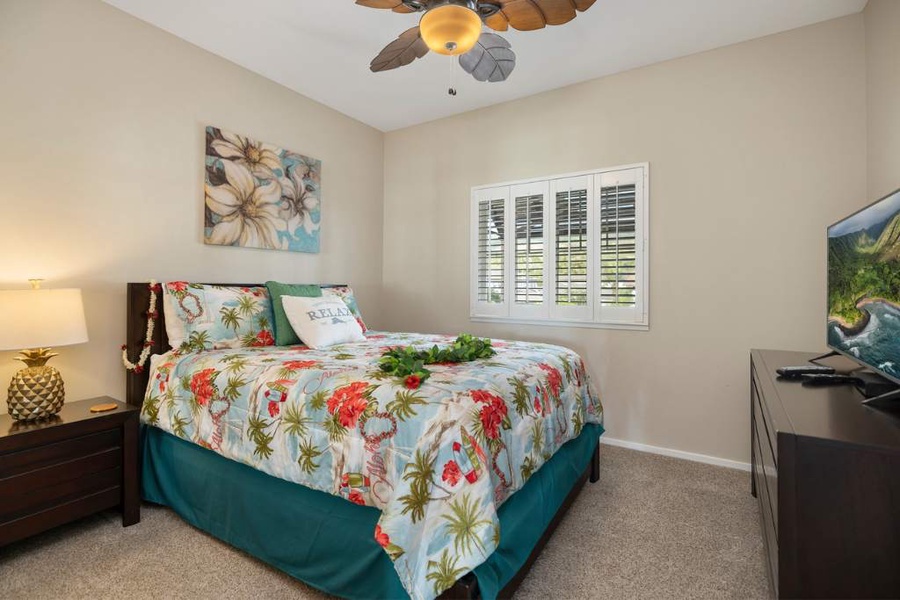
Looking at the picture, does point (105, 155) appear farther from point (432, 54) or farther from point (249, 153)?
point (432, 54)

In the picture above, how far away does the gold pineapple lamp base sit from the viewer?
6.10ft

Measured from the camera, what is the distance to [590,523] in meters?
2.07

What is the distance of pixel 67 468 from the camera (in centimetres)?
187

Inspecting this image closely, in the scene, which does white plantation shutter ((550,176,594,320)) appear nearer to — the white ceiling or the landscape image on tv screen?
the white ceiling

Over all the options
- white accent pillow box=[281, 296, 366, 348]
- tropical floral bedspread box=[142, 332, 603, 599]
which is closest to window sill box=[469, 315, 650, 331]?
tropical floral bedspread box=[142, 332, 603, 599]

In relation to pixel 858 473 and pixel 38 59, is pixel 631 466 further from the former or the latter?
pixel 38 59

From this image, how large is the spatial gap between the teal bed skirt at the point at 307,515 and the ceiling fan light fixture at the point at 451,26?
71.1 inches

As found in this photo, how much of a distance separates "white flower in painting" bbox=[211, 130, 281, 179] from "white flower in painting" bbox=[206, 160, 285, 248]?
52 mm

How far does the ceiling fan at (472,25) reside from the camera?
5.49ft

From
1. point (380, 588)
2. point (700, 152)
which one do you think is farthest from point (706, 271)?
point (380, 588)

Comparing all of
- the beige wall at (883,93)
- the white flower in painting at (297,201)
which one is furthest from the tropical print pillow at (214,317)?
the beige wall at (883,93)

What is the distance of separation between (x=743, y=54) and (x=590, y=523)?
2958mm

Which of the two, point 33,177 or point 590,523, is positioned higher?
point 33,177

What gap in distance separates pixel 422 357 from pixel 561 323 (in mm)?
1669
